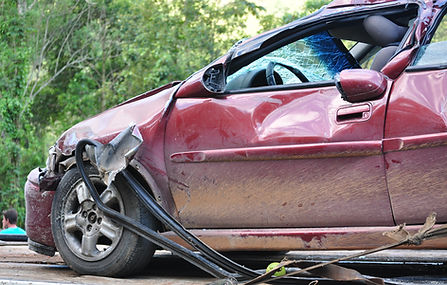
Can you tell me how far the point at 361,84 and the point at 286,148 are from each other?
52cm

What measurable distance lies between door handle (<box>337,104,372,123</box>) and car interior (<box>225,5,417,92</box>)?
1.42ft

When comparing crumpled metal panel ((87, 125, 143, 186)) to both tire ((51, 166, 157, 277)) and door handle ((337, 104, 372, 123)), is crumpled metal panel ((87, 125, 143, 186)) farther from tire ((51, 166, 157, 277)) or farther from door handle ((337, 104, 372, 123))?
door handle ((337, 104, 372, 123))

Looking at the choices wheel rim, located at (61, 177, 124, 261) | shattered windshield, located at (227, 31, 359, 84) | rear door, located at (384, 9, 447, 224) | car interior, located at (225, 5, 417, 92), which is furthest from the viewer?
shattered windshield, located at (227, 31, 359, 84)

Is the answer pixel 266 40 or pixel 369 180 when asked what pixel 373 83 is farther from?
pixel 266 40

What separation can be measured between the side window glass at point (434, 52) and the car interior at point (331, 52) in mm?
173

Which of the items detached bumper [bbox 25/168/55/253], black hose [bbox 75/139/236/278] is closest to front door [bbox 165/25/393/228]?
black hose [bbox 75/139/236/278]

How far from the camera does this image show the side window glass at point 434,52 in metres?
3.43

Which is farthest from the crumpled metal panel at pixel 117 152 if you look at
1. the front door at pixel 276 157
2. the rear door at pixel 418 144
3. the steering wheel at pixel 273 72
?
the rear door at pixel 418 144

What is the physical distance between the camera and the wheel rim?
160 inches

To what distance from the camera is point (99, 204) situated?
4.02 meters

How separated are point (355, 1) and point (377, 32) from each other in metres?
0.22

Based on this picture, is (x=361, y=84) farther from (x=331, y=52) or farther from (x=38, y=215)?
(x=38, y=215)

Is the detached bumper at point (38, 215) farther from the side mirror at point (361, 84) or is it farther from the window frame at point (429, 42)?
the window frame at point (429, 42)

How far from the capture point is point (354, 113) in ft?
11.5
